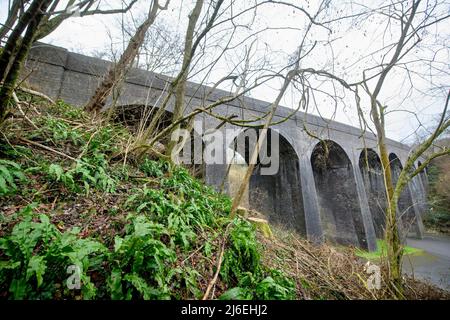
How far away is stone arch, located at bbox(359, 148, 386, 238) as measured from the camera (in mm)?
13555

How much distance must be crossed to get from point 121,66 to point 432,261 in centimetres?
1392

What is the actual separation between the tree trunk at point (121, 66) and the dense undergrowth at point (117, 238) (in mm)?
899

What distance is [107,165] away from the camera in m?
2.91

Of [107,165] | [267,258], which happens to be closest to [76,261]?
[107,165]

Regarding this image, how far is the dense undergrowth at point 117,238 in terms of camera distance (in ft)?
4.56

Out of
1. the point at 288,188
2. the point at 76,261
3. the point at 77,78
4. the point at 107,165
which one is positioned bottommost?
the point at 76,261

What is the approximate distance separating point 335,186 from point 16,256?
43.1 ft

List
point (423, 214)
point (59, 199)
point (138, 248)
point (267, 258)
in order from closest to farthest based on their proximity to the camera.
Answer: point (138, 248), point (59, 199), point (267, 258), point (423, 214)

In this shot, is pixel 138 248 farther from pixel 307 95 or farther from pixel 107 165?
pixel 307 95

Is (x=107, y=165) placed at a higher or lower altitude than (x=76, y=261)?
higher

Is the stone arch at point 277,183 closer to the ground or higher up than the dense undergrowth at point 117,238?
higher up

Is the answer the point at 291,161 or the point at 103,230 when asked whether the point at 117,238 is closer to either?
the point at 103,230

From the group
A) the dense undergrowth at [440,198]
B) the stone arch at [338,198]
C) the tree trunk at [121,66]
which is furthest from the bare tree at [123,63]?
the dense undergrowth at [440,198]

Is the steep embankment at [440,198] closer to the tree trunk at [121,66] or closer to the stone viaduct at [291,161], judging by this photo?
the stone viaduct at [291,161]
